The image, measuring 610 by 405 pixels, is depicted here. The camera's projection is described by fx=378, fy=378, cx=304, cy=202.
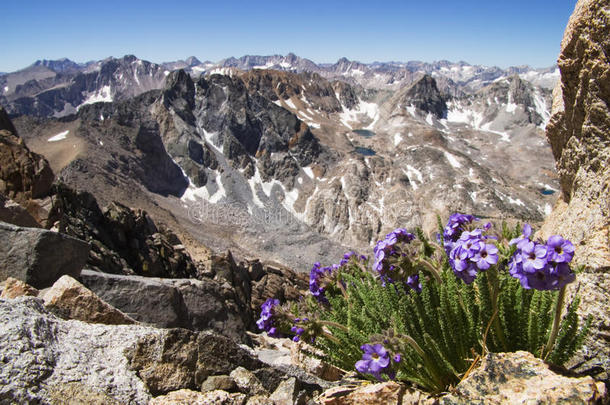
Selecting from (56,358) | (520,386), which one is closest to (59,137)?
(56,358)

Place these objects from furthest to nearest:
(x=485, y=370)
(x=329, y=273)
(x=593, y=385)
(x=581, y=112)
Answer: (x=329, y=273) → (x=581, y=112) → (x=485, y=370) → (x=593, y=385)

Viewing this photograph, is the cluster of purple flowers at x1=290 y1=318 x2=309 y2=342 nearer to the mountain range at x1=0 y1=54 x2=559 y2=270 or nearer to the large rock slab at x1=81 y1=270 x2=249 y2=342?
the large rock slab at x1=81 y1=270 x2=249 y2=342

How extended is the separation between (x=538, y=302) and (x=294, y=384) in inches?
98.1

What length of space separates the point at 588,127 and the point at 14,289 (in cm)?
747

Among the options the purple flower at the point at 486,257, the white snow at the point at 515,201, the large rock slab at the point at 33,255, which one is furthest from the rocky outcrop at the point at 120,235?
the white snow at the point at 515,201

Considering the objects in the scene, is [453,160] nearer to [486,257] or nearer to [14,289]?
[486,257]

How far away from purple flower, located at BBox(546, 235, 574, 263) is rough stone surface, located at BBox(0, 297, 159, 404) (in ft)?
10.8

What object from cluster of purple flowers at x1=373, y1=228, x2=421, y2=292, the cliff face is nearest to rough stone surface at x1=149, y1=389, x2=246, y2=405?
cluster of purple flowers at x1=373, y1=228, x2=421, y2=292

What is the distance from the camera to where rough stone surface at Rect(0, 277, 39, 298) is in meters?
4.64

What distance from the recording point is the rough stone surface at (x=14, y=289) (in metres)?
4.64

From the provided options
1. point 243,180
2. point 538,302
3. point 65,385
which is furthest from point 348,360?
point 243,180

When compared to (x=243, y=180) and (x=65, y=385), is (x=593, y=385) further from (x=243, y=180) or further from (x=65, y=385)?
(x=243, y=180)

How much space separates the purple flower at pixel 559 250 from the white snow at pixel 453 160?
123 meters

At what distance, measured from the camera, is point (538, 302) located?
3.63 metres
